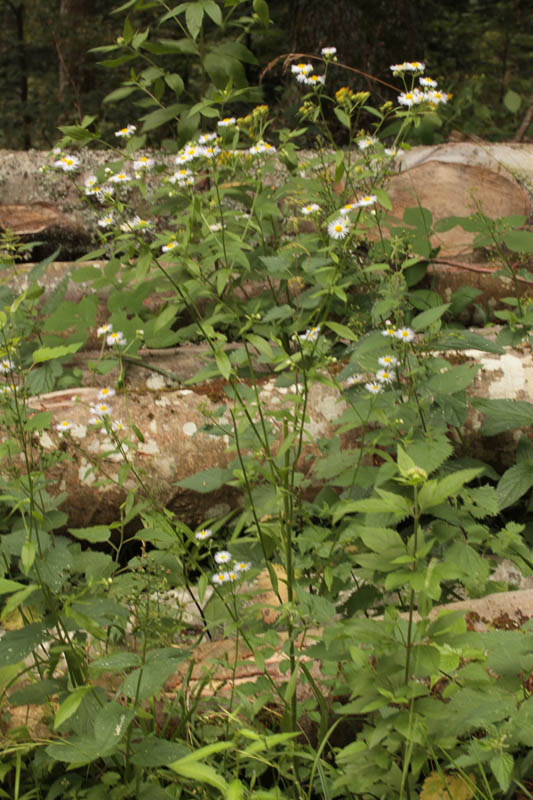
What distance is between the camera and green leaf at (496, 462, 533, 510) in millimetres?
2354

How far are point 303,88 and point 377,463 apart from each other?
4.62 meters

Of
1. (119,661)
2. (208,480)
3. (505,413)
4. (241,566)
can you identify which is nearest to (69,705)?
(119,661)

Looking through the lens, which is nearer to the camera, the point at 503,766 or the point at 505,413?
the point at 503,766

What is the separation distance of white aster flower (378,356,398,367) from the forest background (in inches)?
171

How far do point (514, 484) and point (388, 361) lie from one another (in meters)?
0.60

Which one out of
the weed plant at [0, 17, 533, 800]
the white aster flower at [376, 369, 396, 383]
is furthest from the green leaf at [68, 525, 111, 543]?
the white aster flower at [376, 369, 396, 383]

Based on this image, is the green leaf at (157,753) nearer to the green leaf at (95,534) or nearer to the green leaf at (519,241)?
the green leaf at (95,534)

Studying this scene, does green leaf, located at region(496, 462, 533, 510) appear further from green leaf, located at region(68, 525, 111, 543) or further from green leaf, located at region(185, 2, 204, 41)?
green leaf, located at region(185, 2, 204, 41)

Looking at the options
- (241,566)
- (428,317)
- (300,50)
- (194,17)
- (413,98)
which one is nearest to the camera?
(241,566)

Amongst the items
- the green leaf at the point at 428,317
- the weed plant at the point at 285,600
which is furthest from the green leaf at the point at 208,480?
the green leaf at the point at 428,317

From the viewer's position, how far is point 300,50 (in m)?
6.07

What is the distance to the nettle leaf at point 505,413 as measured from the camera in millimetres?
2430

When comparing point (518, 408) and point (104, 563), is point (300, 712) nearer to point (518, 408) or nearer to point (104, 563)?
point (104, 563)

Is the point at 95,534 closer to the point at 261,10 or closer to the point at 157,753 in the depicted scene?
the point at 157,753
